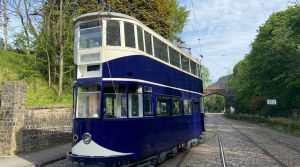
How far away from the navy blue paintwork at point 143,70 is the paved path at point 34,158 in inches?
199

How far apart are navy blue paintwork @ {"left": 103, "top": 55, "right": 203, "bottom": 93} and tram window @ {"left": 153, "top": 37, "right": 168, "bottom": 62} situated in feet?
1.03

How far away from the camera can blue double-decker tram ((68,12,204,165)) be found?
6383 millimetres

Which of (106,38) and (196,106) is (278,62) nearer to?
(196,106)

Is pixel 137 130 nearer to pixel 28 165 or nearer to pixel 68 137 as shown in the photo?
pixel 28 165

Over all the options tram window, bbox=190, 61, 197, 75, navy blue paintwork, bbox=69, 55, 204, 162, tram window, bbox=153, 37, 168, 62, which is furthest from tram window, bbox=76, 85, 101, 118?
tram window, bbox=190, 61, 197, 75

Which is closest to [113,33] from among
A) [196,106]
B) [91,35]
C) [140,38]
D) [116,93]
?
[91,35]

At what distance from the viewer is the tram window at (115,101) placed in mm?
6547

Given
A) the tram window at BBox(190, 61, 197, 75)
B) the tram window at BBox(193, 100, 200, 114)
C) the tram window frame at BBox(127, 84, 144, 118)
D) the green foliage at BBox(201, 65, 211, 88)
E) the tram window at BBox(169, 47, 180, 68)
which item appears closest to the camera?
the tram window frame at BBox(127, 84, 144, 118)

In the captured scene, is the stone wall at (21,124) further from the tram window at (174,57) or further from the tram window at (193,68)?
the tram window at (193,68)

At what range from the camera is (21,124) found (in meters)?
10.7

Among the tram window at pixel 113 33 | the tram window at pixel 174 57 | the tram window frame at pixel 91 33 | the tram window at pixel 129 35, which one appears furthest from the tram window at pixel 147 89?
the tram window at pixel 174 57

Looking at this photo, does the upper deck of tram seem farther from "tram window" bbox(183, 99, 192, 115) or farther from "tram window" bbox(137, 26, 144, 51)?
"tram window" bbox(183, 99, 192, 115)

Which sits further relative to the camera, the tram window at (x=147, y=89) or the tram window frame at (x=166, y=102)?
the tram window frame at (x=166, y=102)

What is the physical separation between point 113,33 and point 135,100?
2.10 meters
